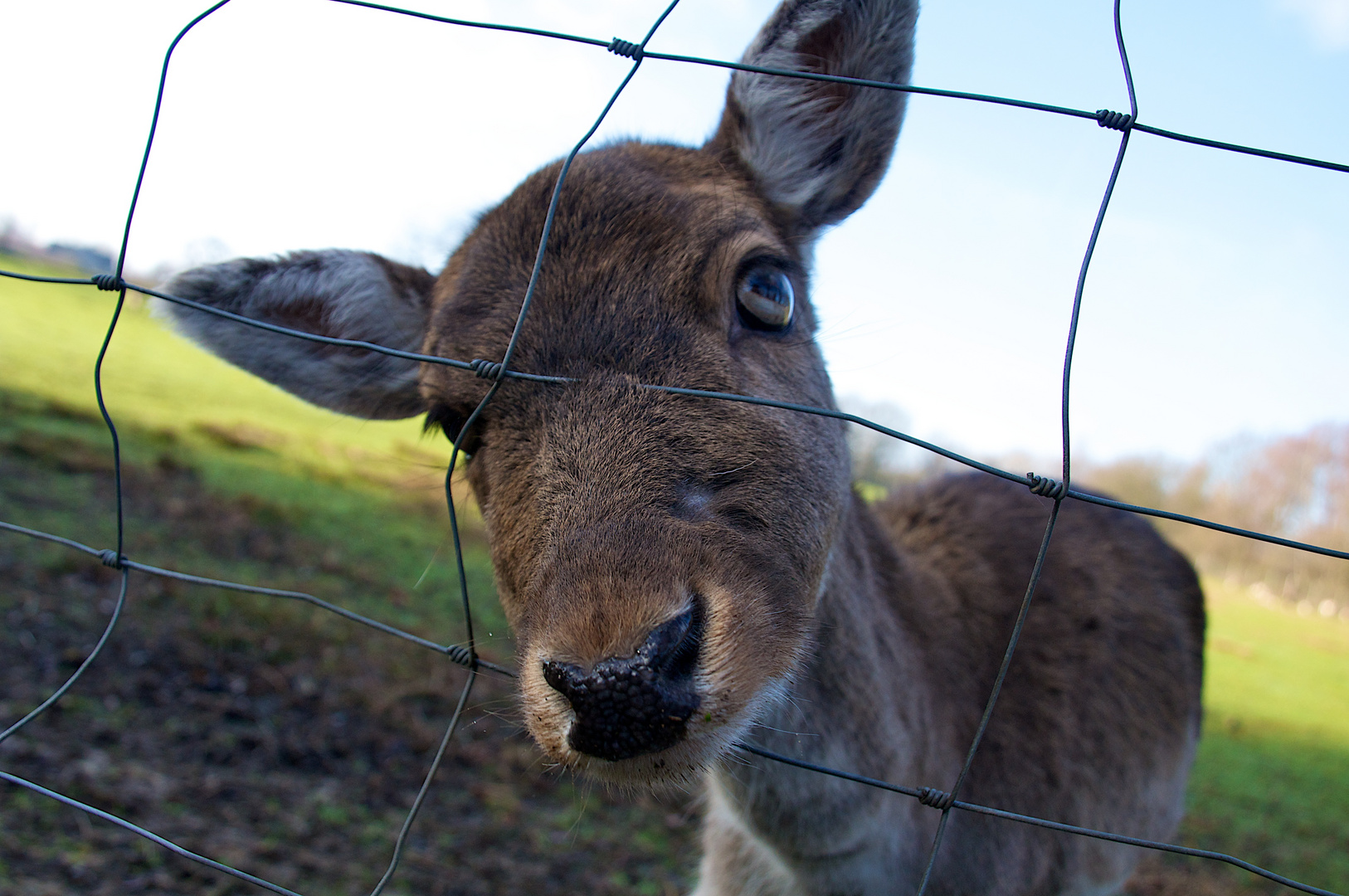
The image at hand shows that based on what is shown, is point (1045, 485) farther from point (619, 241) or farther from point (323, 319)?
point (323, 319)

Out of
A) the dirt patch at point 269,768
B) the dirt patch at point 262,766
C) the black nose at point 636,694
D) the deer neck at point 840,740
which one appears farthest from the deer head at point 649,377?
the dirt patch at point 262,766

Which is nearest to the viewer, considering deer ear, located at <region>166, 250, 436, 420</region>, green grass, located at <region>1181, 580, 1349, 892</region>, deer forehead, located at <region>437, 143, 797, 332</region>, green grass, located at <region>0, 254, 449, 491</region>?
deer forehead, located at <region>437, 143, 797, 332</region>

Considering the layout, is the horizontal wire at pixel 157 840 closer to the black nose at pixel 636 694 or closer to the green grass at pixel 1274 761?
the black nose at pixel 636 694

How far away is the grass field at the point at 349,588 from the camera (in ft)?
14.5

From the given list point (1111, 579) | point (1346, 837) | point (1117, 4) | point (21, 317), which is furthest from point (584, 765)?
point (21, 317)

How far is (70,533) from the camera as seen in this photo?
21.2 feet

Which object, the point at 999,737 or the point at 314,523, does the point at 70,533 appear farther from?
the point at 999,737

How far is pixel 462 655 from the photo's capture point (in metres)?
1.66

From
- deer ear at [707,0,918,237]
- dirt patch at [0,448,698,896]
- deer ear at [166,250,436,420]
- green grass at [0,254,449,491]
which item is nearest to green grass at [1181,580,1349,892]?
dirt patch at [0,448,698,896]

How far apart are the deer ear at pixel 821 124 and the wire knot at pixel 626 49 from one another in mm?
609

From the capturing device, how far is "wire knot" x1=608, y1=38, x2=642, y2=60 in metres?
1.52

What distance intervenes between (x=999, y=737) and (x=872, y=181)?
1724mm

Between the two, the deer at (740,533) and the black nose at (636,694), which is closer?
the black nose at (636,694)

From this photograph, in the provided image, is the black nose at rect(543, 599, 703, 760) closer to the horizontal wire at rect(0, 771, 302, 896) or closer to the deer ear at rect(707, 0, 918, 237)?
the horizontal wire at rect(0, 771, 302, 896)
